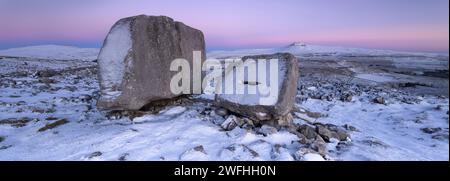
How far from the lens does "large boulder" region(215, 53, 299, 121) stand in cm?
726

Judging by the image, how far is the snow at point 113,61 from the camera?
754 centimetres

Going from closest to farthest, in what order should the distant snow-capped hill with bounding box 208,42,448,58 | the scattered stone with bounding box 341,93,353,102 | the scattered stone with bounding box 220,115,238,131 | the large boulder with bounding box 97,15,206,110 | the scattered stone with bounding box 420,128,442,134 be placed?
the scattered stone with bounding box 220,115,238,131
the large boulder with bounding box 97,15,206,110
the scattered stone with bounding box 420,128,442,134
the scattered stone with bounding box 341,93,353,102
the distant snow-capped hill with bounding box 208,42,448,58

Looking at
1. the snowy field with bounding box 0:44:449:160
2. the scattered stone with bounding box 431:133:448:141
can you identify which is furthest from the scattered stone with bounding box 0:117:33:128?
the scattered stone with bounding box 431:133:448:141

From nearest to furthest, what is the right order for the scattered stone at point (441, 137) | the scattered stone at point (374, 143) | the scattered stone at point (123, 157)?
the scattered stone at point (123, 157), the scattered stone at point (374, 143), the scattered stone at point (441, 137)

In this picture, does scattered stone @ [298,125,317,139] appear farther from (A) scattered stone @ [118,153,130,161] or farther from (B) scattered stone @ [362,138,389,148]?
(A) scattered stone @ [118,153,130,161]

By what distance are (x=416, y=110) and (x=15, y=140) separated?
10697mm

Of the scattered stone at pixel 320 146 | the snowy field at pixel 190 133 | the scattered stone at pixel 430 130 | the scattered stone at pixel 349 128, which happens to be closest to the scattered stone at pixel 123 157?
the snowy field at pixel 190 133

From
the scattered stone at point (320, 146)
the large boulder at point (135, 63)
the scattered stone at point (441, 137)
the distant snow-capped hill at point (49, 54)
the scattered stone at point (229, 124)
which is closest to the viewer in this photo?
the scattered stone at point (320, 146)

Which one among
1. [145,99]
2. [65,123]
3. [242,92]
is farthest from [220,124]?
[65,123]

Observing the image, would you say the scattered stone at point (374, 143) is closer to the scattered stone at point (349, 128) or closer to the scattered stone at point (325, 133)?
the scattered stone at point (325, 133)

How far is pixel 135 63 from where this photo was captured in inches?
300

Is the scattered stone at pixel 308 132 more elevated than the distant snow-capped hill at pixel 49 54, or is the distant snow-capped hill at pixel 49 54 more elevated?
the distant snow-capped hill at pixel 49 54

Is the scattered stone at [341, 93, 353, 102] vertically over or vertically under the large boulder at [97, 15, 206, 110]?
under

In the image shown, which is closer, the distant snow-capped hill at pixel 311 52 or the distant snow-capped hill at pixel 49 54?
the distant snow-capped hill at pixel 49 54
